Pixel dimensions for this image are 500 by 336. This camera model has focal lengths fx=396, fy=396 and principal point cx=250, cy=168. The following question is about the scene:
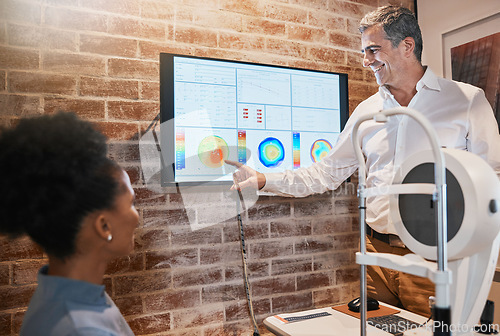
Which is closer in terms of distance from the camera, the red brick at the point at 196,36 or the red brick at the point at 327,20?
the red brick at the point at 196,36

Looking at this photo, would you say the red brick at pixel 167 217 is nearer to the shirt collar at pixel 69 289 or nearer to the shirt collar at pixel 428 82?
the shirt collar at pixel 69 289

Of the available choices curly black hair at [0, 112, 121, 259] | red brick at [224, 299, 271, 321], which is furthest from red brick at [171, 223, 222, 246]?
curly black hair at [0, 112, 121, 259]

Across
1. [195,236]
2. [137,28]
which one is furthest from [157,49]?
[195,236]

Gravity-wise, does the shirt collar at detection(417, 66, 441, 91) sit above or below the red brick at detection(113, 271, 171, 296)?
above

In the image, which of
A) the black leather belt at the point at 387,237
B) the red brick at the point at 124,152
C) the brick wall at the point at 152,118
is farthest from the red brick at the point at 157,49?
the black leather belt at the point at 387,237

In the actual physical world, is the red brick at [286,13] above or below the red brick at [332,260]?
above

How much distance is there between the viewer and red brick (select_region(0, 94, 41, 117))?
5.49 feet

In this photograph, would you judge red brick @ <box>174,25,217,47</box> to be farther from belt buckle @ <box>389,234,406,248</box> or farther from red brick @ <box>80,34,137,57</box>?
belt buckle @ <box>389,234,406,248</box>

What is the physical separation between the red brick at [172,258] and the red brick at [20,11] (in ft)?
3.85

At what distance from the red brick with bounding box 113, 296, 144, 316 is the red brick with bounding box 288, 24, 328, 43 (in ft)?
5.32

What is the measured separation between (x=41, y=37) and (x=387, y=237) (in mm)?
1894

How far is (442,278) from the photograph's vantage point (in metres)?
0.90

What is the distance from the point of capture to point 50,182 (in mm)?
860

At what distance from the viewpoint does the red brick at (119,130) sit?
1.84 metres
